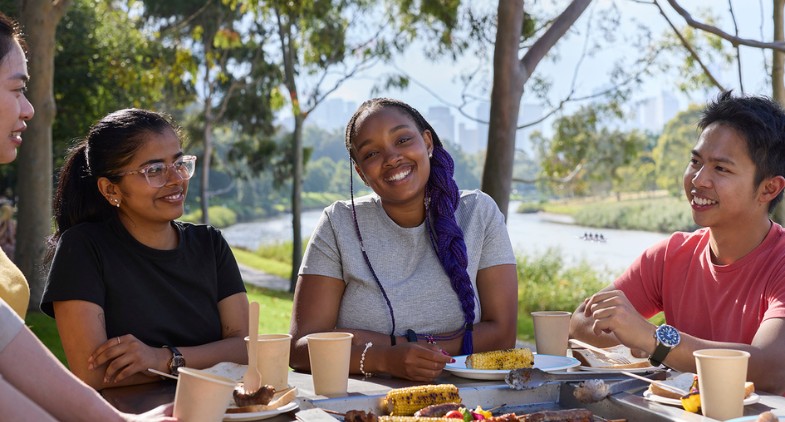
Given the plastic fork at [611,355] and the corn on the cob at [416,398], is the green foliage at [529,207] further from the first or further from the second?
the corn on the cob at [416,398]

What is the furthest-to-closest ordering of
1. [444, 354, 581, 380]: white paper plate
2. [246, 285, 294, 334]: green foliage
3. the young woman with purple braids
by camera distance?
[246, 285, 294, 334]: green foliage → the young woman with purple braids → [444, 354, 581, 380]: white paper plate

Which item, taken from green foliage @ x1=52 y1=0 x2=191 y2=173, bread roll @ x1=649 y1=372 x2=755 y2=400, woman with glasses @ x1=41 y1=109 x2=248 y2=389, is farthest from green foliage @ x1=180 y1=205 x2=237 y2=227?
bread roll @ x1=649 y1=372 x2=755 y2=400

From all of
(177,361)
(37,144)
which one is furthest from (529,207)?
(177,361)

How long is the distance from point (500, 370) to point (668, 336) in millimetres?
560

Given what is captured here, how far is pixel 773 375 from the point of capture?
263 centimetres

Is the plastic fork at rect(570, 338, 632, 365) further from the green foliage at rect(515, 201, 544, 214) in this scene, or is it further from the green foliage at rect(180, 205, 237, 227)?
the green foliage at rect(180, 205, 237, 227)

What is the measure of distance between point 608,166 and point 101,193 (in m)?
12.4

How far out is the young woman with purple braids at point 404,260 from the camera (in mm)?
3297

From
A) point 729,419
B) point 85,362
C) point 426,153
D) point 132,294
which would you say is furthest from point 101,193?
point 729,419

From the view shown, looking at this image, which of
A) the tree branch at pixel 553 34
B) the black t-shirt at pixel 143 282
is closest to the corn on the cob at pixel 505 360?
the black t-shirt at pixel 143 282

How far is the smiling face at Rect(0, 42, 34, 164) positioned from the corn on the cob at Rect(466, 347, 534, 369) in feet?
5.20

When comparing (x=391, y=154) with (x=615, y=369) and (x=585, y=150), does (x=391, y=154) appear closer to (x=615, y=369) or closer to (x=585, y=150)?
(x=615, y=369)

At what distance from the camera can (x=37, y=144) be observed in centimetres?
944

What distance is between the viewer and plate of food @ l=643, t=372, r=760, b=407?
2326 millimetres
